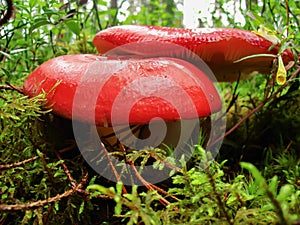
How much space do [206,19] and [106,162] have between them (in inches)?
68.0

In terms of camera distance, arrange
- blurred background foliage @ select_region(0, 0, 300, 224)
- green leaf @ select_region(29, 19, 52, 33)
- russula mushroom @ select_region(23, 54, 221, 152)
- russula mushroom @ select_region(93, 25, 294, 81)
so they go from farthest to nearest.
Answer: green leaf @ select_region(29, 19, 52, 33)
russula mushroom @ select_region(93, 25, 294, 81)
russula mushroom @ select_region(23, 54, 221, 152)
blurred background foliage @ select_region(0, 0, 300, 224)

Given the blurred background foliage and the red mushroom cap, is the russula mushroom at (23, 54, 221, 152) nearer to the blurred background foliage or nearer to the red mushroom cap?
the red mushroom cap

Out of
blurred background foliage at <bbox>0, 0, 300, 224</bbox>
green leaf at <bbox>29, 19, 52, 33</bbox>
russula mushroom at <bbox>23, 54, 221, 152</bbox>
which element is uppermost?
green leaf at <bbox>29, 19, 52, 33</bbox>

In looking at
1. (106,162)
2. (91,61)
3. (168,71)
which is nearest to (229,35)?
(168,71)

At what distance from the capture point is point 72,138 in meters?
1.29

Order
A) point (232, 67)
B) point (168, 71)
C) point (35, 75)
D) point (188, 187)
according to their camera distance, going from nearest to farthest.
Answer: point (188, 187)
point (168, 71)
point (35, 75)
point (232, 67)

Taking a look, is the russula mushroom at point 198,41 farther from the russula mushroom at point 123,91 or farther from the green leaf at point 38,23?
the green leaf at point 38,23

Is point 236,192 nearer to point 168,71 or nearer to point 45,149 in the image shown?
point 168,71

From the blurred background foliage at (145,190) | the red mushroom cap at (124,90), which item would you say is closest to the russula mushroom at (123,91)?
the red mushroom cap at (124,90)

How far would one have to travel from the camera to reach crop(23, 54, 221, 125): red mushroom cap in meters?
1.02

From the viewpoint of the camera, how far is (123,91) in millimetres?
1046

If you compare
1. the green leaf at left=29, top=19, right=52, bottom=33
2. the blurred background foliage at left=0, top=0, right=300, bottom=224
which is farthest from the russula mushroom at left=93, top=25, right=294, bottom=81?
the green leaf at left=29, top=19, right=52, bottom=33

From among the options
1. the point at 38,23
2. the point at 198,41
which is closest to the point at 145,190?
the point at 198,41

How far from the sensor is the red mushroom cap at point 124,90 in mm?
1022
